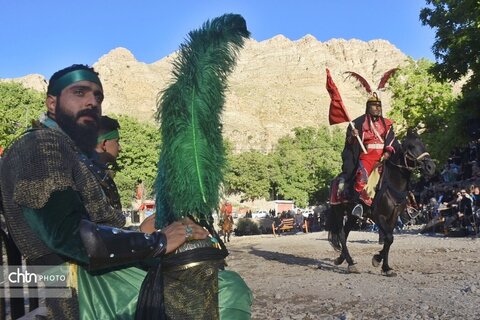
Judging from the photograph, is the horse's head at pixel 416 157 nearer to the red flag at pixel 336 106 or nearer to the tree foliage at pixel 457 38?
the red flag at pixel 336 106

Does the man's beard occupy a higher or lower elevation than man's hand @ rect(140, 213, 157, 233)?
higher

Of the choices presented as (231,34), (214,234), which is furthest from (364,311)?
(231,34)

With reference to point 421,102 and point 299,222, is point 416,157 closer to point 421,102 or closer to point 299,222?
point 299,222

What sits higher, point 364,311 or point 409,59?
point 409,59

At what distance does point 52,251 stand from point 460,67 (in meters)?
23.0

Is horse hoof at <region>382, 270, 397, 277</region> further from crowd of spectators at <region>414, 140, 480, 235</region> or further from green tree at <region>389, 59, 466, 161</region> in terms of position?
green tree at <region>389, 59, 466, 161</region>

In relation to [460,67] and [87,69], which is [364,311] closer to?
[87,69]

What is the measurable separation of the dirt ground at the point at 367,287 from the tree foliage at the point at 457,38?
12474mm

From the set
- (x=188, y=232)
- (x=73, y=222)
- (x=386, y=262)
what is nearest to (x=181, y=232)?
(x=188, y=232)

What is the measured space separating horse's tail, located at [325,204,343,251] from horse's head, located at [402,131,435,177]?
1.94m

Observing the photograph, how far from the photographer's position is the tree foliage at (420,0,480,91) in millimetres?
21516

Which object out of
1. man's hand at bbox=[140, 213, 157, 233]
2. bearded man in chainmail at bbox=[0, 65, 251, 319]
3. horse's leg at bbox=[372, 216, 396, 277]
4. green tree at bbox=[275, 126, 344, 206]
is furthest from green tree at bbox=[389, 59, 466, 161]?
bearded man in chainmail at bbox=[0, 65, 251, 319]

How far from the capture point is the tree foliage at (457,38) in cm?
2152

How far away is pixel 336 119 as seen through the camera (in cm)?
972
